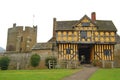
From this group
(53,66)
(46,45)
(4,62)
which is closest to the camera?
(53,66)

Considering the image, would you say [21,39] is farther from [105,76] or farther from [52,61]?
[105,76]

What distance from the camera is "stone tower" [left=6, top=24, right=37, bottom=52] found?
62966 millimetres

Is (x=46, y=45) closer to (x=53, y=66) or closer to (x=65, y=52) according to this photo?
(x=65, y=52)

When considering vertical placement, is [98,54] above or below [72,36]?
below

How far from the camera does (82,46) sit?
4272 centimetres

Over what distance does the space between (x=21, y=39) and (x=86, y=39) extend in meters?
26.4

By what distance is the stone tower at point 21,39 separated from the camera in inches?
2479

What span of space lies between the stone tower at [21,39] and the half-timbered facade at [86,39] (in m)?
23.0

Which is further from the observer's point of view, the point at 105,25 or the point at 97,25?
the point at 105,25

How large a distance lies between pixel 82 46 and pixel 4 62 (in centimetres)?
1310

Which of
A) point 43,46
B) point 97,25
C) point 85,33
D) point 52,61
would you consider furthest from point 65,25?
point 52,61

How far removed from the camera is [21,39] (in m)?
63.2

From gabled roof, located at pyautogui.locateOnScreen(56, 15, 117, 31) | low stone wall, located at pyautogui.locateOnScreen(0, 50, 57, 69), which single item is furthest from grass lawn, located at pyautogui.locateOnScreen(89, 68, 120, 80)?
low stone wall, located at pyautogui.locateOnScreen(0, 50, 57, 69)

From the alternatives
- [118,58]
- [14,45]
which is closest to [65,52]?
[118,58]
